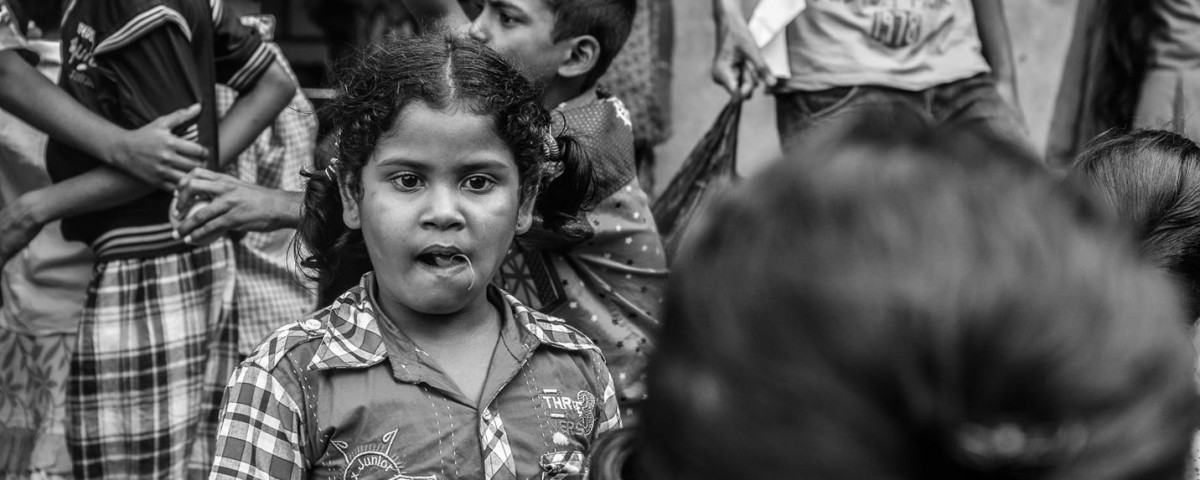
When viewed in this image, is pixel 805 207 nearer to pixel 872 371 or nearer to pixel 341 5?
pixel 872 371

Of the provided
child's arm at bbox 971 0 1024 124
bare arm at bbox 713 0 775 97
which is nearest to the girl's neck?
bare arm at bbox 713 0 775 97

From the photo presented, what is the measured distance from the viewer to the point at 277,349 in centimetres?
195

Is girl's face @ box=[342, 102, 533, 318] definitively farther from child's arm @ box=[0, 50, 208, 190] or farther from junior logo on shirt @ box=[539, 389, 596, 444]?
child's arm @ box=[0, 50, 208, 190]

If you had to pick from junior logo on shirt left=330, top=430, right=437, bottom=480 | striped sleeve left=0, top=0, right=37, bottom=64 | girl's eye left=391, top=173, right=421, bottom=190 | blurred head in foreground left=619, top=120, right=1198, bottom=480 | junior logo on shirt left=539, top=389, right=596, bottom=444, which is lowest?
junior logo on shirt left=539, top=389, right=596, bottom=444

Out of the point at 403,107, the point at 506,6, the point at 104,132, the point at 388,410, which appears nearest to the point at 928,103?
the point at 506,6

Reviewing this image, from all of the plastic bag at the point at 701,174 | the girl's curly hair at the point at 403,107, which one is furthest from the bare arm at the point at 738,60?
the girl's curly hair at the point at 403,107

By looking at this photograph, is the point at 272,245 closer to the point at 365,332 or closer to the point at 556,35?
the point at 556,35

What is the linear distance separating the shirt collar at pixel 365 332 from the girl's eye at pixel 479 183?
205 millimetres

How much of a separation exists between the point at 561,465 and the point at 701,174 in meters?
1.71

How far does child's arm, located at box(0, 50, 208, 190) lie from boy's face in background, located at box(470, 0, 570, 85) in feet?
2.48

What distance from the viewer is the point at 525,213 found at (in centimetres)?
235

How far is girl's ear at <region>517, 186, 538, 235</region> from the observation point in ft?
7.68

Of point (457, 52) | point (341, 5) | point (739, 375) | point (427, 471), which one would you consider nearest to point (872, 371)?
point (739, 375)

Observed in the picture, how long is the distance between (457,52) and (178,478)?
58.9 inches
